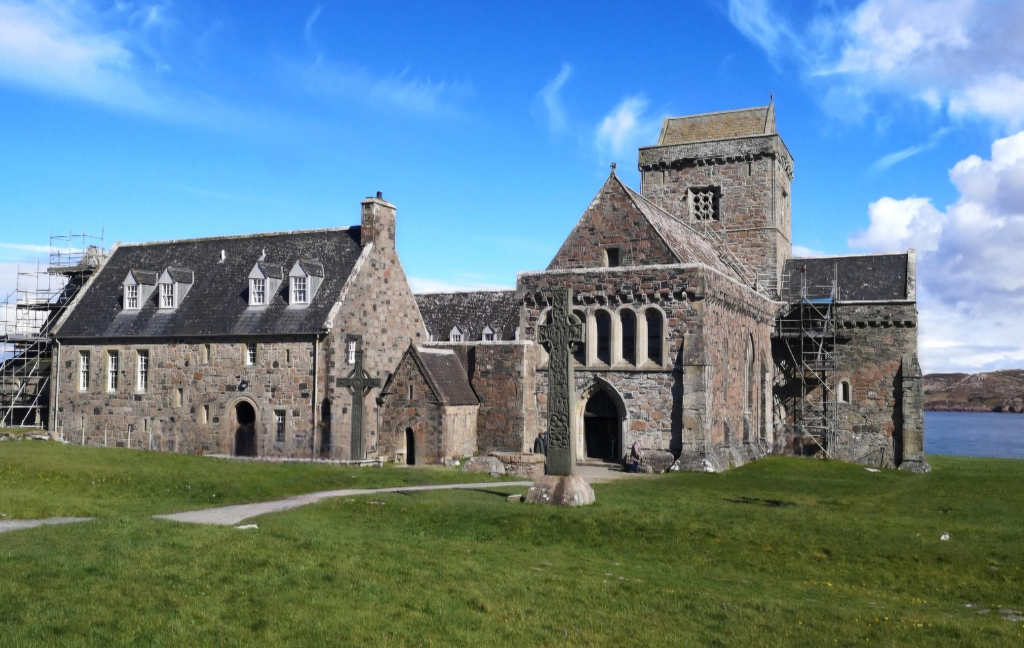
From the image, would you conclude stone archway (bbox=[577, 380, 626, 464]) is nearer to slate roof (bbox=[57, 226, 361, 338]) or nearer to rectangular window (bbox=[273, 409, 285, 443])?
slate roof (bbox=[57, 226, 361, 338])

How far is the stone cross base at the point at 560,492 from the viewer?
2211 cm

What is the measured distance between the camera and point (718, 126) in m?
52.2

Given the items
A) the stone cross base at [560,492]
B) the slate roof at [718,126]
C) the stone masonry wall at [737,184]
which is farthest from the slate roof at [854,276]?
the stone cross base at [560,492]

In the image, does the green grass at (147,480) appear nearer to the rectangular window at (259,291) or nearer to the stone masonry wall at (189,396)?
the stone masonry wall at (189,396)

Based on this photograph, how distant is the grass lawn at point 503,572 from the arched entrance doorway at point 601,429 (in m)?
11.0

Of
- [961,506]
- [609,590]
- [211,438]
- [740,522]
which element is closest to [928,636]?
[609,590]

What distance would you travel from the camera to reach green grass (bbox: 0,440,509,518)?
21.0 meters

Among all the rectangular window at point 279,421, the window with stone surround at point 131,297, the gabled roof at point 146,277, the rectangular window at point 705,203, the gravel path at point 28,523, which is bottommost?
the gravel path at point 28,523

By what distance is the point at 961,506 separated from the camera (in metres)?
26.7

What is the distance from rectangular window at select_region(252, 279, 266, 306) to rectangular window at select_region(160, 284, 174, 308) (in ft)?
15.3

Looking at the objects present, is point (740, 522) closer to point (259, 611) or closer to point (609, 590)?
point (609, 590)

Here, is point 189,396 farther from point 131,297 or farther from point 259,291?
point 131,297

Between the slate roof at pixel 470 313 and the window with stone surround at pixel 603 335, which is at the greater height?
the slate roof at pixel 470 313

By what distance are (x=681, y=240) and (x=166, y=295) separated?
2330 centimetres
